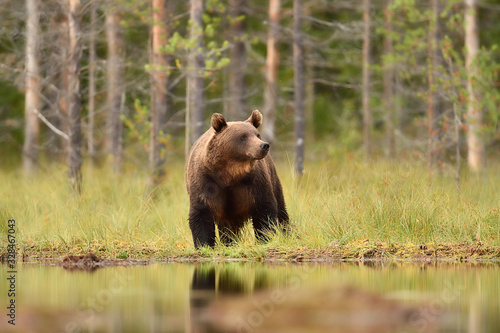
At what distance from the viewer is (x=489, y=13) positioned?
3186 cm

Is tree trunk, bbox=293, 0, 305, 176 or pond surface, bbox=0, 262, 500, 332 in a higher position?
tree trunk, bbox=293, 0, 305, 176

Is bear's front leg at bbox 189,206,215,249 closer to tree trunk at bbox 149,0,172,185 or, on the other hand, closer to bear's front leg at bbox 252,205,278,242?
bear's front leg at bbox 252,205,278,242

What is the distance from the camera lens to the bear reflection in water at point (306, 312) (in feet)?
18.2

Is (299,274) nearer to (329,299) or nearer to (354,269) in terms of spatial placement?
(354,269)

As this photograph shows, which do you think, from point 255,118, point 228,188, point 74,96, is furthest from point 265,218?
point 74,96

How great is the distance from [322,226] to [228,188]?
130cm

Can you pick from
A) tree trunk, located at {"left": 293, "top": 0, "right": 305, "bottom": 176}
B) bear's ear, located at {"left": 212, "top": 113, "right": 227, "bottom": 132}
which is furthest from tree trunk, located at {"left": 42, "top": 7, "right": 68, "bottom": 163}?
tree trunk, located at {"left": 293, "top": 0, "right": 305, "bottom": 176}

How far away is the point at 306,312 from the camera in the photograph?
6.01 m

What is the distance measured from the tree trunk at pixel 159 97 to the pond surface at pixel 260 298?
291 inches

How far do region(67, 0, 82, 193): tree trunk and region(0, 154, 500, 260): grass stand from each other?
2221mm

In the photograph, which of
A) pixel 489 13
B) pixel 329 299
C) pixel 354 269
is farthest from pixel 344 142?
pixel 329 299

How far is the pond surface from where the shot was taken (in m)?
5.73

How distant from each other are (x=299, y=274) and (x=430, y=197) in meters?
3.59

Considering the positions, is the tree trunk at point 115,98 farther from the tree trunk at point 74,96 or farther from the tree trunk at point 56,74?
the tree trunk at point 74,96
